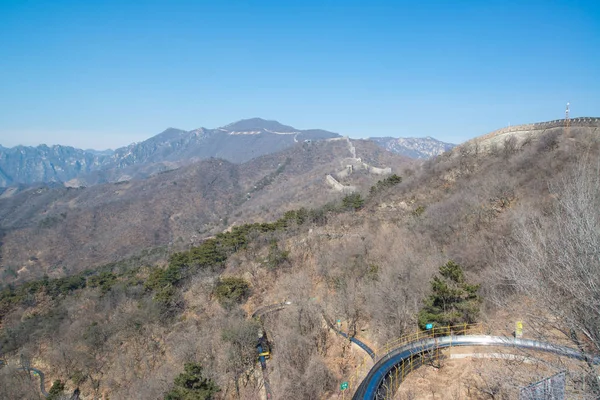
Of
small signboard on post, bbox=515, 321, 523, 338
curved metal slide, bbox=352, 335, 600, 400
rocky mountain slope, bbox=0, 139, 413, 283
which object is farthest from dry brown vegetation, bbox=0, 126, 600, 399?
rocky mountain slope, bbox=0, 139, 413, 283

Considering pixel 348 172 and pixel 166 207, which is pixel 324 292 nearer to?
pixel 348 172

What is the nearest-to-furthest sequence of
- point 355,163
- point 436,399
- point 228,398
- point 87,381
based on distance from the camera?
point 436,399, point 228,398, point 87,381, point 355,163

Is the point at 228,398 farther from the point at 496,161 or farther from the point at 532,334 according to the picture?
the point at 496,161

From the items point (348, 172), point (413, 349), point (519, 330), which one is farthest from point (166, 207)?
point (519, 330)

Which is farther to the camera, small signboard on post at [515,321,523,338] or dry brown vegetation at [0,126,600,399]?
dry brown vegetation at [0,126,600,399]

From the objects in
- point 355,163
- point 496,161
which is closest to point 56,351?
point 496,161

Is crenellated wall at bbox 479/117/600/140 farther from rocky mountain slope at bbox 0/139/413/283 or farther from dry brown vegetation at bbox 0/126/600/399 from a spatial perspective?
rocky mountain slope at bbox 0/139/413/283

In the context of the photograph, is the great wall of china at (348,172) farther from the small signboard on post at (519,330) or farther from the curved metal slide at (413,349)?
the small signboard on post at (519,330)
